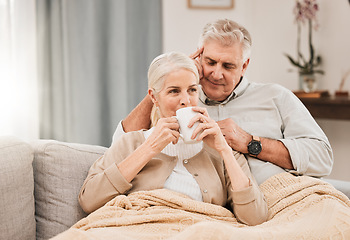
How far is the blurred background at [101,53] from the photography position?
2.88 m

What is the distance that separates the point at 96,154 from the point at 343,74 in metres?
2.24

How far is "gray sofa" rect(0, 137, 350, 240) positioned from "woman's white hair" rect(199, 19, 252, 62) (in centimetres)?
71

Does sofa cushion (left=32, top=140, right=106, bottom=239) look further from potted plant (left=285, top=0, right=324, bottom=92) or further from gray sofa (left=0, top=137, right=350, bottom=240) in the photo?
potted plant (left=285, top=0, right=324, bottom=92)

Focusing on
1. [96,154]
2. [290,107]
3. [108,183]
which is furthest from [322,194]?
[96,154]

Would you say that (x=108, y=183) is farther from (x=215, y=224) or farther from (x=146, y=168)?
(x=215, y=224)

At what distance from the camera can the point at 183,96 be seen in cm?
158


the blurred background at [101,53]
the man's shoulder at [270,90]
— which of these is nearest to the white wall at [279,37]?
the blurred background at [101,53]

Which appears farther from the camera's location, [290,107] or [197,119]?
[290,107]

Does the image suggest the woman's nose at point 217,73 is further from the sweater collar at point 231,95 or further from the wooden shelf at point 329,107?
the wooden shelf at point 329,107

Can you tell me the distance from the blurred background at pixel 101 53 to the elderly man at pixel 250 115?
4.01 ft

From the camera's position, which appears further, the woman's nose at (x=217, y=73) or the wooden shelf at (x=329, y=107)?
the wooden shelf at (x=329, y=107)

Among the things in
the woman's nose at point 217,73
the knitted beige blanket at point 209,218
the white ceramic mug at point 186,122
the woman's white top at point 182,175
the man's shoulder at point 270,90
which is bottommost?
the knitted beige blanket at point 209,218

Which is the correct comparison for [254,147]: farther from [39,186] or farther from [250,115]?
[39,186]

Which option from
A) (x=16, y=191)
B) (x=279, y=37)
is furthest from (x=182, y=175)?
(x=279, y=37)
